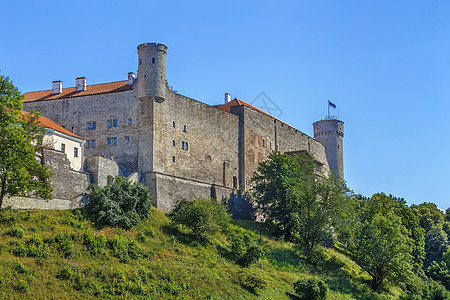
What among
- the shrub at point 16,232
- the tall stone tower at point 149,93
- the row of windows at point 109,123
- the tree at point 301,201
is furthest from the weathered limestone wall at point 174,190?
the shrub at point 16,232

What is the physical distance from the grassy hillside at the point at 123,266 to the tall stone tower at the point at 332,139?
4445cm

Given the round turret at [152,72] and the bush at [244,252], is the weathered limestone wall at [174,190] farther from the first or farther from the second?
the bush at [244,252]

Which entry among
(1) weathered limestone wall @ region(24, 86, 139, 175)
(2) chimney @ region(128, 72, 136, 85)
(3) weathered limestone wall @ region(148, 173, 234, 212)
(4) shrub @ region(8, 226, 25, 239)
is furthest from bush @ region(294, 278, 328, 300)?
(2) chimney @ region(128, 72, 136, 85)

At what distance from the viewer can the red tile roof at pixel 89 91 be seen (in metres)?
61.6

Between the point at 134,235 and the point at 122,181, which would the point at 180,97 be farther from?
the point at 134,235

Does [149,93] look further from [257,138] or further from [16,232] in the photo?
[16,232]

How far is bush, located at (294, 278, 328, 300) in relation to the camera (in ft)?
156

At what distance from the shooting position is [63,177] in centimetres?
5059

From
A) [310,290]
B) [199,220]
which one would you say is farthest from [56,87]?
[310,290]

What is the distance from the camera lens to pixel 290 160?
2625 inches

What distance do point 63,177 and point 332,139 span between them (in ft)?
188

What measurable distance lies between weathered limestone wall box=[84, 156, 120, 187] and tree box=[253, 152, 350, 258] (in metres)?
16.5

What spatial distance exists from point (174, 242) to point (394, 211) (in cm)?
3546

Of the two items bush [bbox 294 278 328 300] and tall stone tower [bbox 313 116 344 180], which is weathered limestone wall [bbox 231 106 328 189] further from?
bush [bbox 294 278 328 300]
